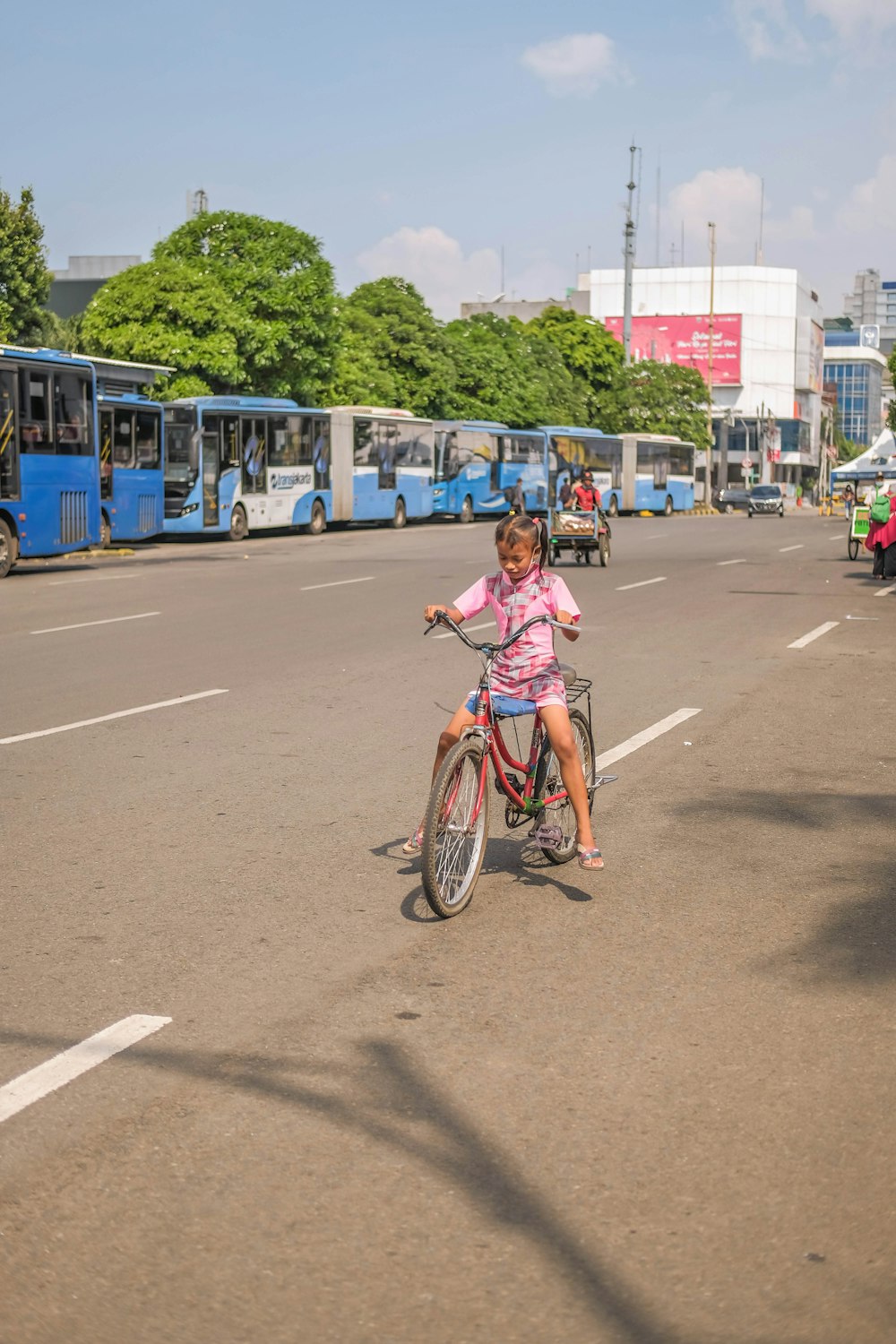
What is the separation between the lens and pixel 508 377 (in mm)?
68188

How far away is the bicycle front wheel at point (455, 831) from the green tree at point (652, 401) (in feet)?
259

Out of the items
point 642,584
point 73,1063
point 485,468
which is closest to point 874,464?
point 485,468

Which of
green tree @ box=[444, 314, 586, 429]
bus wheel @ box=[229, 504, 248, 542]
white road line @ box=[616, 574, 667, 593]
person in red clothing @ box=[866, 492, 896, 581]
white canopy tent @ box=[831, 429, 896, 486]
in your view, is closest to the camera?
white road line @ box=[616, 574, 667, 593]

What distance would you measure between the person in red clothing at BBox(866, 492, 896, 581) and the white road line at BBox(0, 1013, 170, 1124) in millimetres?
20880

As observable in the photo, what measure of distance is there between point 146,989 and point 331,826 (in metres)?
2.44

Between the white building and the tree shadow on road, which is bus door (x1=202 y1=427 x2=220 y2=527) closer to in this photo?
the tree shadow on road

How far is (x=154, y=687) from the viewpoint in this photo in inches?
479

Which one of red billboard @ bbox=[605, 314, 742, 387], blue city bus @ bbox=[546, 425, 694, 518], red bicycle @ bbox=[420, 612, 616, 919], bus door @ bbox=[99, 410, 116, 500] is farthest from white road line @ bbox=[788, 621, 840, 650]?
red billboard @ bbox=[605, 314, 742, 387]

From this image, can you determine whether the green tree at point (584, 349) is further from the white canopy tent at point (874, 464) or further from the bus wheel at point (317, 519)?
the bus wheel at point (317, 519)

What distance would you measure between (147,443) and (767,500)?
48.3m

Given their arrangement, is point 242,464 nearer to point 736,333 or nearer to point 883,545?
point 883,545

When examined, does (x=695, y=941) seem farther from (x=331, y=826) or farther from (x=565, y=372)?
(x=565, y=372)

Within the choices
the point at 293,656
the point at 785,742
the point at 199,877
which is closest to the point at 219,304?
the point at 293,656

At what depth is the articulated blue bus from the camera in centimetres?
3581
